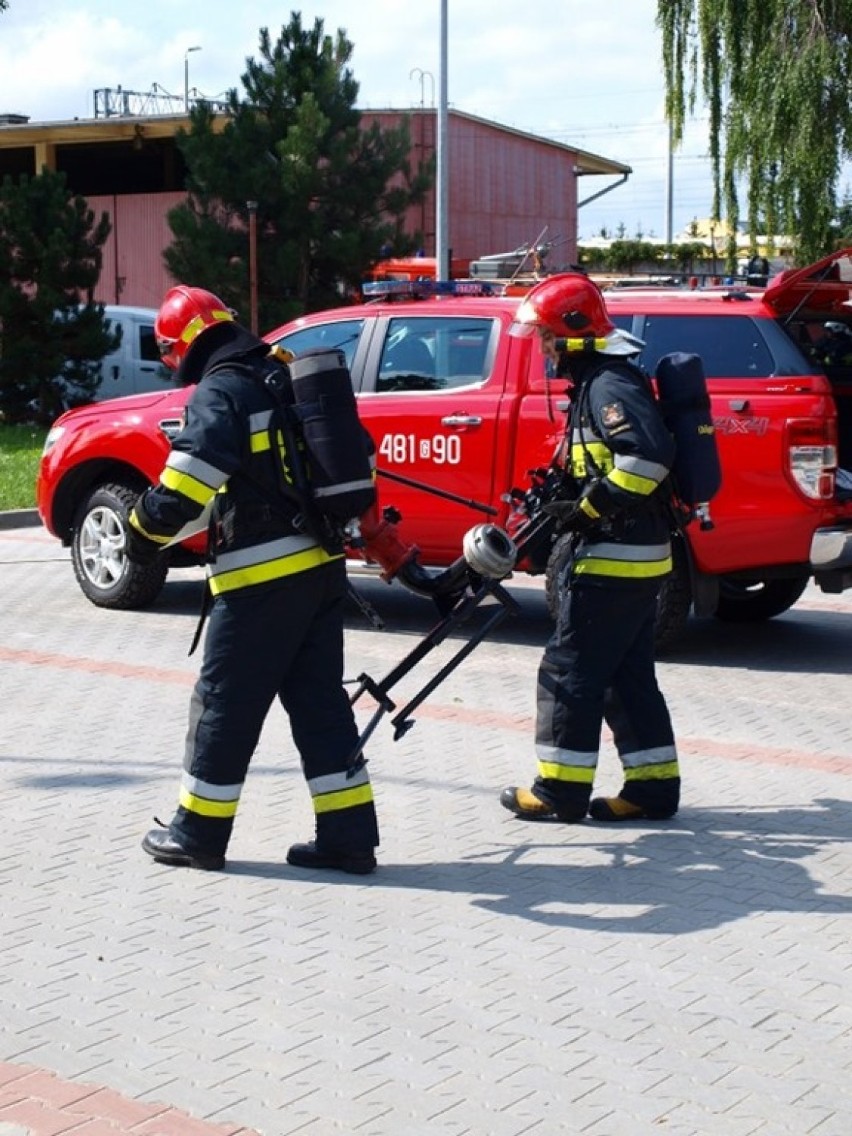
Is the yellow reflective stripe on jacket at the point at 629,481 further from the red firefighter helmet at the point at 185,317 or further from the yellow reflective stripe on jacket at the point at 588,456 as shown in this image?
the red firefighter helmet at the point at 185,317

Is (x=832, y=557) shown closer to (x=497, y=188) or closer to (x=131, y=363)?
(x=131, y=363)

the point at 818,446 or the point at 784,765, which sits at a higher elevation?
the point at 818,446

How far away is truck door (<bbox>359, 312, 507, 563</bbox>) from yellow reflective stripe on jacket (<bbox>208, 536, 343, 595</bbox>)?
4039 millimetres

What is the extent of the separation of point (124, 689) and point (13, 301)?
1521 centimetres

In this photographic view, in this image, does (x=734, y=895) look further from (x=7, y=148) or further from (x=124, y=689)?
(x=7, y=148)

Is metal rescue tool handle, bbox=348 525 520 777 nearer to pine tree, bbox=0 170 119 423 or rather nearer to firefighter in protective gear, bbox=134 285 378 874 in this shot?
firefighter in protective gear, bbox=134 285 378 874

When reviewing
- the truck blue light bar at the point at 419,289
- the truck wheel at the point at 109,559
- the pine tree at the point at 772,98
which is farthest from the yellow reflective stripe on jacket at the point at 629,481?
the pine tree at the point at 772,98

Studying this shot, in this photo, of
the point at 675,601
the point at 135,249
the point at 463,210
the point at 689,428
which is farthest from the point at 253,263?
the point at 689,428

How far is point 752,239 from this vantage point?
2027cm

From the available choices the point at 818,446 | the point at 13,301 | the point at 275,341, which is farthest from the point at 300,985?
the point at 13,301

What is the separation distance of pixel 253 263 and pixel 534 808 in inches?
628

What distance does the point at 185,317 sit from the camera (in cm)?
603

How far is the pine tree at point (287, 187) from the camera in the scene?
23688 mm

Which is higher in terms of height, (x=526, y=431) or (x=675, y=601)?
(x=526, y=431)
